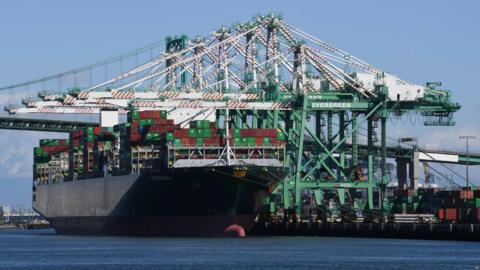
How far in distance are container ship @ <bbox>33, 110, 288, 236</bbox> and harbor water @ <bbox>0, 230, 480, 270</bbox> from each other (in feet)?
11.0

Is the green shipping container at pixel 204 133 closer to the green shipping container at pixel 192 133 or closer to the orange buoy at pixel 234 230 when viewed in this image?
the green shipping container at pixel 192 133

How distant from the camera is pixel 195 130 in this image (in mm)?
104188

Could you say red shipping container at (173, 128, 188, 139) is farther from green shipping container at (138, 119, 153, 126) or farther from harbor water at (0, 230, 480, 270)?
harbor water at (0, 230, 480, 270)

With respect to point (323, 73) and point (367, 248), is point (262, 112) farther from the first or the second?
point (367, 248)

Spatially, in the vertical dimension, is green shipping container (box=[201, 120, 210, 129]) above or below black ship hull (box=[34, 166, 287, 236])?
above

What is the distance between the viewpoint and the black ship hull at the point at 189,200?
103 meters

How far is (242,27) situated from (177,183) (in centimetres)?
2203

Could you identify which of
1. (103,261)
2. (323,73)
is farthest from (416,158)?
(103,261)

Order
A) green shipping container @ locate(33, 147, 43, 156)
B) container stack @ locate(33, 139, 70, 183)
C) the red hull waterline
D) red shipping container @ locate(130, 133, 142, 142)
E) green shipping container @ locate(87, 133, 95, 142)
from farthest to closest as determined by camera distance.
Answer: green shipping container @ locate(33, 147, 43, 156) < container stack @ locate(33, 139, 70, 183) < green shipping container @ locate(87, 133, 95, 142) < red shipping container @ locate(130, 133, 142, 142) < the red hull waterline

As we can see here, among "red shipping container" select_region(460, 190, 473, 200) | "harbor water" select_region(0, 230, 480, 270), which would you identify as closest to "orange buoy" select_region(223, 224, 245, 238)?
"harbor water" select_region(0, 230, 480, 270)

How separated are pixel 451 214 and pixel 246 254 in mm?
28498

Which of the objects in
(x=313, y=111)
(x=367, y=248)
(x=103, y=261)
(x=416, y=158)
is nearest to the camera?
(x=103, y=261)

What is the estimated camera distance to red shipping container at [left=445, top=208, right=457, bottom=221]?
104250 millimetres

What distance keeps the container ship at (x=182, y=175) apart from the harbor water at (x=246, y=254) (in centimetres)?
336
